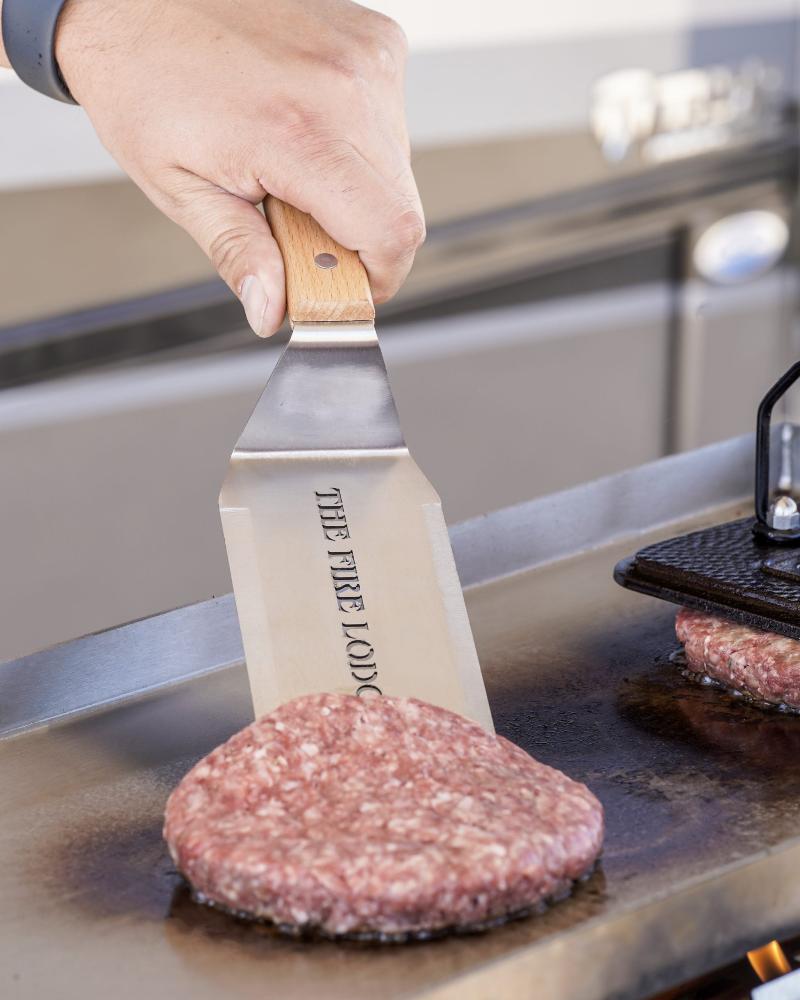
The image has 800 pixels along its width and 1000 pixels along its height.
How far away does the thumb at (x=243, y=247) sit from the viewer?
5.30ft

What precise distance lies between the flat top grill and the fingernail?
399 mm

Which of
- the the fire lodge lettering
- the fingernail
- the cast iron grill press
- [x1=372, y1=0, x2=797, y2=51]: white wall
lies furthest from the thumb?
[x1=372, y1=0, x2=797, y2=51]: white wall

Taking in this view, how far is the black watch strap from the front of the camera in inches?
67.5

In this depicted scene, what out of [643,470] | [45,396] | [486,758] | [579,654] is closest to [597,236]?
[45,396]

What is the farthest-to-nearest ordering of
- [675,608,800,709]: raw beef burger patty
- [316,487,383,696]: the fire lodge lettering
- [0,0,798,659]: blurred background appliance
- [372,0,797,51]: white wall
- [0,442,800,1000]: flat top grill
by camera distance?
[372,0,797,51]: white wall, [0,0,798,659]: blurred background appliance, [675,608,800,709]: raw beef burger patty, [316,487,383,696]: the fire lodge lettering, [0,442,800,1000]: flat top grill

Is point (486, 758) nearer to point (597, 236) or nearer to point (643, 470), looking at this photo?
point (643, 470)

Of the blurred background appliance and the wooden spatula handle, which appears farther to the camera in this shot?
the blurred background appliance

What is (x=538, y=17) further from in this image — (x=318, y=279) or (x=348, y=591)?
(x=348, y=591)

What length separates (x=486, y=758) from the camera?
1.35 meters

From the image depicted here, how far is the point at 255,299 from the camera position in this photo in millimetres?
1617

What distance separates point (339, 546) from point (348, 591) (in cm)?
6

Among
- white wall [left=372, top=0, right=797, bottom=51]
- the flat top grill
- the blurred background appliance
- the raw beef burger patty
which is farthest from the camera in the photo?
white wall [left=372, top=0, right=797, bottom=51]

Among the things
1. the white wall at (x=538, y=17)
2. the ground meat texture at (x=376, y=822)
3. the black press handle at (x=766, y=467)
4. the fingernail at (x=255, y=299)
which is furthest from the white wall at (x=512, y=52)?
the ground meat texture at (x=376, y=822)

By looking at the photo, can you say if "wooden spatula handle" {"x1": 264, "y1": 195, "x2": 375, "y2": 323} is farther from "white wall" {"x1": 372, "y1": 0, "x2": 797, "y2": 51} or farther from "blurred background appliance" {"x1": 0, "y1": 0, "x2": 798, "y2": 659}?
"white wall" {"x1": 372, "y1": 0, "x2": 797, "y2": 51}
